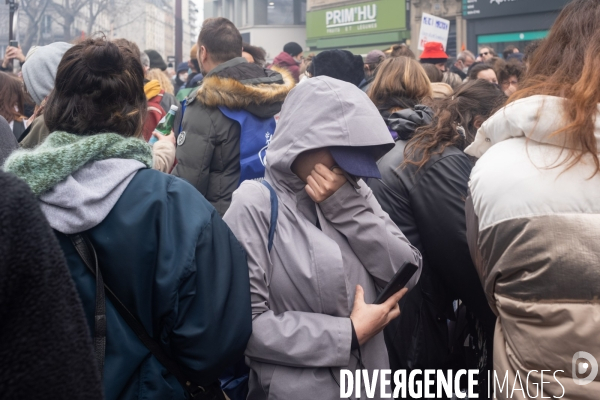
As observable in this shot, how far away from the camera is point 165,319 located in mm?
1941

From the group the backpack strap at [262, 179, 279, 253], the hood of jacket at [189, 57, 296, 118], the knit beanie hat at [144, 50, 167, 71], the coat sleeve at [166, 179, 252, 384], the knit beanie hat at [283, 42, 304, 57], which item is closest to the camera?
the coat sleeve at [166, 179, 252, 384]

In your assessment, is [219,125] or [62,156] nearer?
[62,156]

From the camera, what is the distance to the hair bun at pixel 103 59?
2080mm

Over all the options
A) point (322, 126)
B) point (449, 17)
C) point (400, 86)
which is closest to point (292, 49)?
point (400, 86)

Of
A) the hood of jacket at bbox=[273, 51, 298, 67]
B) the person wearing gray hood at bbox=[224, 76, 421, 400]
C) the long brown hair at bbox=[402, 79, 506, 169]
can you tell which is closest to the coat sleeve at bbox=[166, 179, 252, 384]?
the person wearing gray hood at bbox=[224, 76, 421, 400]

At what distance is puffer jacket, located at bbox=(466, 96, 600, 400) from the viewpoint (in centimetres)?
167

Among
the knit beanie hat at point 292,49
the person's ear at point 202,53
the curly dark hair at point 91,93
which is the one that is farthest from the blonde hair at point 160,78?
the curly dark hair at point 91,93

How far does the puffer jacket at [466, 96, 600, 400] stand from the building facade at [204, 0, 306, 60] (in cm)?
4605

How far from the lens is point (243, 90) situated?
4.33 m

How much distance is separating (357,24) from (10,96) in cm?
3034

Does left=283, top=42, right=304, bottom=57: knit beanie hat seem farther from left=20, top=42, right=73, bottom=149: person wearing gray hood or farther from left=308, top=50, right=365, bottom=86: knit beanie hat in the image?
left=20, top=42, right=73, bottom=149: person wearing gray hood

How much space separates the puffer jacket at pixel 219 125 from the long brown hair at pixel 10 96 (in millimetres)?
1626

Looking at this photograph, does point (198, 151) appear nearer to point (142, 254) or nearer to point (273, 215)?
point (273, 215)

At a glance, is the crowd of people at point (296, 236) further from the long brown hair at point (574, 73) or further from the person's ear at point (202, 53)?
the person's ear at point (202, 53)
